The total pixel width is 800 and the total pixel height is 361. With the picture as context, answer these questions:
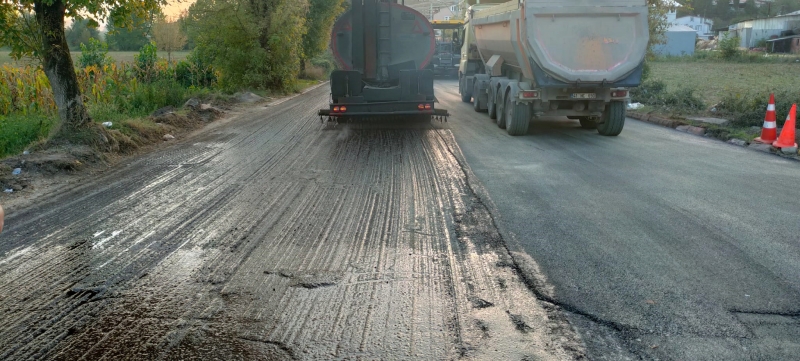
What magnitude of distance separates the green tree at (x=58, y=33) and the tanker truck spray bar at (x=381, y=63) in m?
4.35

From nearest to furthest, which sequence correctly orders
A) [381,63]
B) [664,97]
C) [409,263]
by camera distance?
[409,263], [381,63], [664,97]

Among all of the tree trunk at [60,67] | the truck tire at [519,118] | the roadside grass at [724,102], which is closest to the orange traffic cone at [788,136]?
the roadside grass at [724,102]

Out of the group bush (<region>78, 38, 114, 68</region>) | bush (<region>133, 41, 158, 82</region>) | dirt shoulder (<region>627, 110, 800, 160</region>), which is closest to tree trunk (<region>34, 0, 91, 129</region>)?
bush (<region>78, 38, 114, 68</region>)

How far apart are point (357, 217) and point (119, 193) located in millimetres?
3161

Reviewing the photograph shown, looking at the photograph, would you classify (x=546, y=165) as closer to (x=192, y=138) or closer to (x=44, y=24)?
(x=192, y=138)

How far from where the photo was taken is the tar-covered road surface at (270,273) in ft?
12.6

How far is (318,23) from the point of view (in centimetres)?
3209

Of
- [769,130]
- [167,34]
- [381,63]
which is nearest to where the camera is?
[769,130]

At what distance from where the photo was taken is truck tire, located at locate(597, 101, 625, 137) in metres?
12.6

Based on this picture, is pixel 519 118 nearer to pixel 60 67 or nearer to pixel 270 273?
pixel 60 67

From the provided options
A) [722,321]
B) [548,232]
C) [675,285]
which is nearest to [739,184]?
[548,232]

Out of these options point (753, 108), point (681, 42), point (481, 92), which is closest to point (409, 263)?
point (753, 108)

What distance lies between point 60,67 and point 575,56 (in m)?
8.79

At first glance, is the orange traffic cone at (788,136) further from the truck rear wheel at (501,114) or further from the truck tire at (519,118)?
the truck rear wheel at (501,114)
